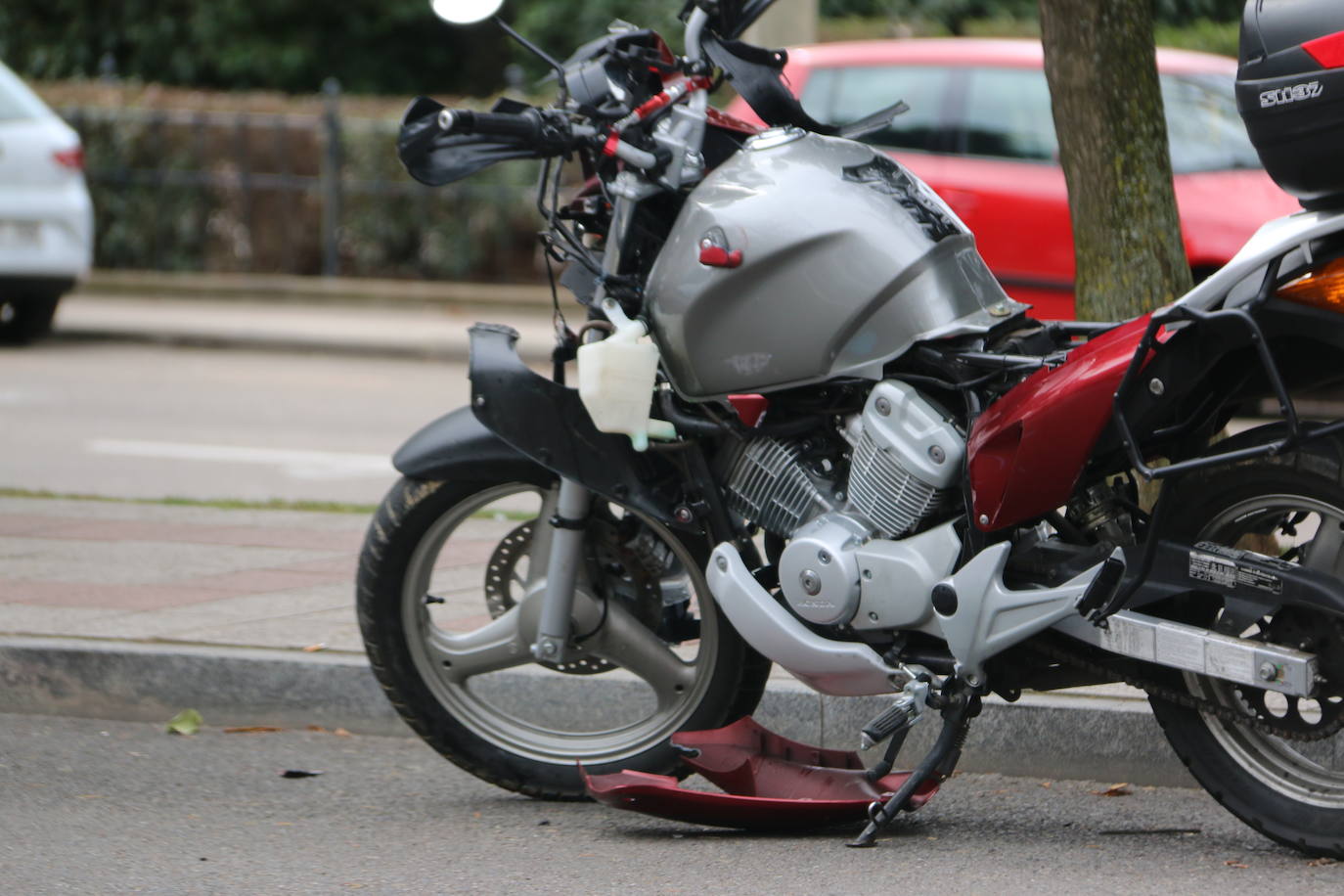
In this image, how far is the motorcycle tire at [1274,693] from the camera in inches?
135

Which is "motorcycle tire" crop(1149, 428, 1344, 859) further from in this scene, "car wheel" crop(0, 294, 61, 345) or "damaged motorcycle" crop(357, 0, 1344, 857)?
"car wheel" crop(0, 294, 61, 345)

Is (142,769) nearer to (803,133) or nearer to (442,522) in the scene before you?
(442,522)

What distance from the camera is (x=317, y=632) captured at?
5.27m

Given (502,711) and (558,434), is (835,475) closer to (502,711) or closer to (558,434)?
(558,434)

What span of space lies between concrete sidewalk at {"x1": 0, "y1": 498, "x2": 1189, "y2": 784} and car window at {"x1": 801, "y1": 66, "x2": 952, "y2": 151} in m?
4.30

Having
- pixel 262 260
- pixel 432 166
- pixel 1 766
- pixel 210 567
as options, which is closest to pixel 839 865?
pixel 432 166

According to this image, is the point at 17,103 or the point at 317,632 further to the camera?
the point at 17,103

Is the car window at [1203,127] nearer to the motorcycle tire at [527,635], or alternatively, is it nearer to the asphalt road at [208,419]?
the asphalt road at [208,419]

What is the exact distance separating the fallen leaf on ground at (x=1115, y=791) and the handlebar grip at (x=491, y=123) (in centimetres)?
176

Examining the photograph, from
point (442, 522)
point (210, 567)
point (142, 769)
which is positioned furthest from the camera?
point (210, 567)

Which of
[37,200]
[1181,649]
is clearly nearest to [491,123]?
[1181,649]

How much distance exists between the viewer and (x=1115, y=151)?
523cm

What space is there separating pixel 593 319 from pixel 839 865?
1159 mm

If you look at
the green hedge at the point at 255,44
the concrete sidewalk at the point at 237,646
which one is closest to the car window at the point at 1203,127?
the concrete sidewalk at the point at 237,646
